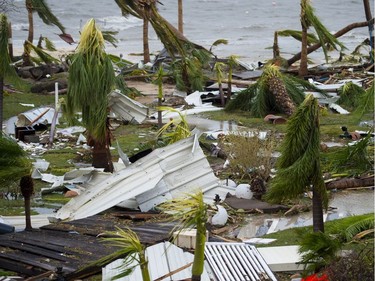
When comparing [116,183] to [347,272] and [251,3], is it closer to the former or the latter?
[347,272]

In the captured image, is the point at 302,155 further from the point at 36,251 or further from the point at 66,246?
the point at 36,251

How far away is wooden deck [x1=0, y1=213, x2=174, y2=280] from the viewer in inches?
413

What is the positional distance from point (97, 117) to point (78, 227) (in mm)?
3242

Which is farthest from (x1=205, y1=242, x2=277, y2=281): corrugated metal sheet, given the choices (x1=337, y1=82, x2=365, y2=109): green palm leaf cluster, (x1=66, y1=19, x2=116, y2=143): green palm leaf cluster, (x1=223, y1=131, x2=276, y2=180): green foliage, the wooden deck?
(x1=337, y1=82, x2=365, y2=109): green palm leaf cluster

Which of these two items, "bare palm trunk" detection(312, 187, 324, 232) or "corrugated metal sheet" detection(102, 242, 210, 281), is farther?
"bare palm trunk" detection(312, 187, 324, 232)

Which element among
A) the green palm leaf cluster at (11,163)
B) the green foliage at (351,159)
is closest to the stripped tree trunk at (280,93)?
the green foliage at (351,159)

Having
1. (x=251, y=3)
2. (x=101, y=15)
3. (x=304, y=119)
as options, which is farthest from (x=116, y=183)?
(x=251, y=3)

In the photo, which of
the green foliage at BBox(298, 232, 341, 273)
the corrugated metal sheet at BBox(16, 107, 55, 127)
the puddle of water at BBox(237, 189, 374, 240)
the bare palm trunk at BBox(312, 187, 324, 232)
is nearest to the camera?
the green foliage at BBox(298, 232, 341, 273)

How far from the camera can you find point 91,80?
15219 mm

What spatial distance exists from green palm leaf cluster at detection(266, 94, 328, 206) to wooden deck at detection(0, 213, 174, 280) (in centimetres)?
186

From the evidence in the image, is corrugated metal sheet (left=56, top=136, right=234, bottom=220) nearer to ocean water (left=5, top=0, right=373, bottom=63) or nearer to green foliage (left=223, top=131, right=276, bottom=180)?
green foliage (left=223, top=131, right=276, bottom=180)

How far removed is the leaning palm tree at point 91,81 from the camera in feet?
49.9

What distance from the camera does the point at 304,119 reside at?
10141mm

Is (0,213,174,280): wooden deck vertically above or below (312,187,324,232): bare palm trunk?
below
